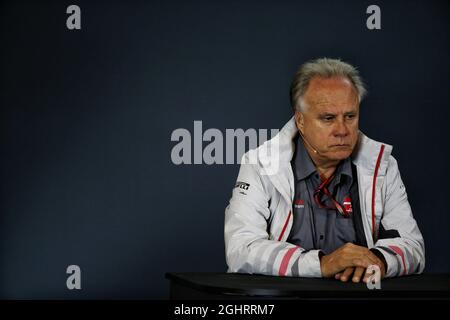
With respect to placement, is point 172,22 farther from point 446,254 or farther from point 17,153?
point 446,254

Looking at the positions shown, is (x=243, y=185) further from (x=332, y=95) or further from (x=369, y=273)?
(x=369, y=273)

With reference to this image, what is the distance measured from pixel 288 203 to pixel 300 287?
2.33ft

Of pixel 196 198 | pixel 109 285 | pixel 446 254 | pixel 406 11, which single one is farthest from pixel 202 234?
pixel 406 11

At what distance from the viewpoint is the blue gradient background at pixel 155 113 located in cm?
281

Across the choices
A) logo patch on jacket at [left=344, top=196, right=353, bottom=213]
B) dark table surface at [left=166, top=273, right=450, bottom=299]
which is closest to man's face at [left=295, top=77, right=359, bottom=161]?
logo patch on jacket at [left=344, top=196, right=353, bottom=213]

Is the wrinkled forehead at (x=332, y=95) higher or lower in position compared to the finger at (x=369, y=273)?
higher

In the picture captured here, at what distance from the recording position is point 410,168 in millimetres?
2896

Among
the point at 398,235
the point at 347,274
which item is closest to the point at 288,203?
the point at 398,235

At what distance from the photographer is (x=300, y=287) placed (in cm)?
139

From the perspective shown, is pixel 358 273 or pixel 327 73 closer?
pixel 358 273

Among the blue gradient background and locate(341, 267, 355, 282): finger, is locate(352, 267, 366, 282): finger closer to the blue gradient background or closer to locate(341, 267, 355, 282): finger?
locate(341, 267, 355, 282): finger

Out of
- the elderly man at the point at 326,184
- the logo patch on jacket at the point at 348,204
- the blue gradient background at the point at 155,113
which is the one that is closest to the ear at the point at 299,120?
the elderly man at the point at 326,184

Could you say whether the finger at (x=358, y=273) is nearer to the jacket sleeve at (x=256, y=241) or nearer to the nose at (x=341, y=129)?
the jacket sleeve at (x=256, y=241)

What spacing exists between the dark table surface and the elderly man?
0.37m
